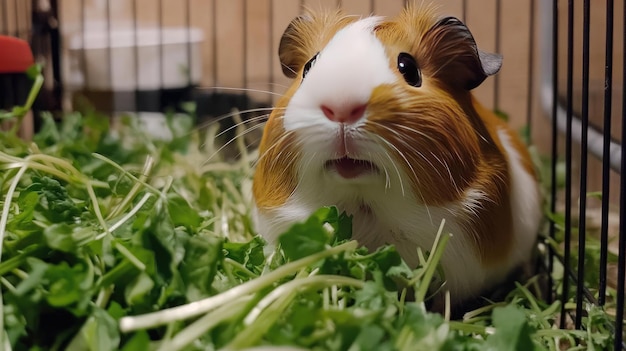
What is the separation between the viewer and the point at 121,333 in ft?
2.30

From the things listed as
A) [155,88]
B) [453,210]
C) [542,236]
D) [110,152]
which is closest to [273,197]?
[453,210]

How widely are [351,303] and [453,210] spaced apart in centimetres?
23

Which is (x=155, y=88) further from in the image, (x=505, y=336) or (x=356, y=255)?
(x=505, y=336)

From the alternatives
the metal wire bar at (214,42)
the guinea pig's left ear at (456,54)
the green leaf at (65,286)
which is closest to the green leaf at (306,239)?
the green leaf at (65,286)

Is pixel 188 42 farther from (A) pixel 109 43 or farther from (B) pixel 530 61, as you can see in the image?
(B) pixel 530 61

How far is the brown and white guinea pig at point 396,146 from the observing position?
89 cm

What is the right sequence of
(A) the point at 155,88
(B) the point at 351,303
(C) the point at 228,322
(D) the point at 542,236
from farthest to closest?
1. (A) the point at 155,88
2. (D) the point at 542,236
3. (B) the point at 351,303
4. (C) the point at 228,322

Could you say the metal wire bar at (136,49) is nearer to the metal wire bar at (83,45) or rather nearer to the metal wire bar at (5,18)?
the metal wire bar at (83,45)

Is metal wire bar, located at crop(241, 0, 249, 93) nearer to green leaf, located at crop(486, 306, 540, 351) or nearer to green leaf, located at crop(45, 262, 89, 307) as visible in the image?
green leaf, located at crop(45, 262, 89, 307)

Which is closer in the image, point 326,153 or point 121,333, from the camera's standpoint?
point 121,333

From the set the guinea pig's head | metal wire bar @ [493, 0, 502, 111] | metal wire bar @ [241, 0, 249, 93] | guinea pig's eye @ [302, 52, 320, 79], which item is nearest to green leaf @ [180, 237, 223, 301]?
the guinea pig's head

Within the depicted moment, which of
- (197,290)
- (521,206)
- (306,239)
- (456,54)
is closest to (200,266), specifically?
(197,290)

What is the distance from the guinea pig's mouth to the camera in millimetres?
929

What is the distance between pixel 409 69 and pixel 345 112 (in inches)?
6.7
